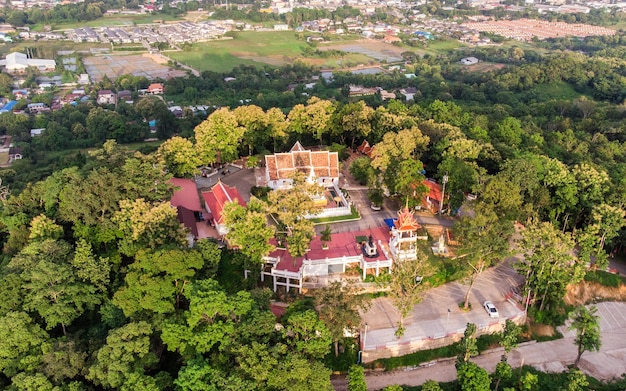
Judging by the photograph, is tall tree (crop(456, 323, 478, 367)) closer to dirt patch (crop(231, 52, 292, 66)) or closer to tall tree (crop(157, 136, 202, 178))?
tall tree (crop(157, 136, 202, 178))

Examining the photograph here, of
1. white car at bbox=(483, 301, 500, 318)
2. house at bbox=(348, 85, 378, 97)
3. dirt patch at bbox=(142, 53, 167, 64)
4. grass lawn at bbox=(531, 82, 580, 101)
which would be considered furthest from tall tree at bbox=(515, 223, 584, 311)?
dirt patch at bbox=(142, 53, 167, 64)

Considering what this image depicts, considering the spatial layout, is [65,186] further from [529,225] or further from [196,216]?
[529,225]

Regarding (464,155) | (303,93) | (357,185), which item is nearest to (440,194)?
(464,155)

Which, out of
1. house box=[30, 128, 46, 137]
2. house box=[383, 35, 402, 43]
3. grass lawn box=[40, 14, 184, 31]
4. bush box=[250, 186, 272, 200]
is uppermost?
grass lawn box=[40, 14, 184, 31]

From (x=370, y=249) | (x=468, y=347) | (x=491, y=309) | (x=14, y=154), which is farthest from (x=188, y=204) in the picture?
(x=14, y=154)

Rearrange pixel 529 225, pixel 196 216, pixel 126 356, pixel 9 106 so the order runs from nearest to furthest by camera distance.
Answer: pixel 126 356 < pixel 529 225 < pixel 196 216 < pixel 9 106

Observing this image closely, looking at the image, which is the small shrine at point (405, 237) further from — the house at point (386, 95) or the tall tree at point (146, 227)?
the house at point (386, 95)
